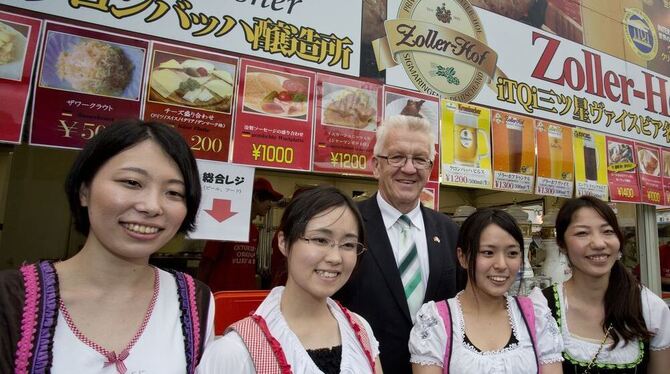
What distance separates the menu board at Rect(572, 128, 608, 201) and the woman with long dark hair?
1.46 m

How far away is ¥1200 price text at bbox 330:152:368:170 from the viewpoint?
2.24 meters

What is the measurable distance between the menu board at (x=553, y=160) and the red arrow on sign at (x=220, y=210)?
209 centimetres

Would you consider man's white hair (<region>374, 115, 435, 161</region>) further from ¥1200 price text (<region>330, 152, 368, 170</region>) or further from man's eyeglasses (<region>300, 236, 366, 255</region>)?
man's eyeglasses (<region>300, 236, 366, 255</region>)

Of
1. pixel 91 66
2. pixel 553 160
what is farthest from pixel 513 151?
pixel 91 66

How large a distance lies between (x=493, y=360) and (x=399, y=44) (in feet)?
6.14

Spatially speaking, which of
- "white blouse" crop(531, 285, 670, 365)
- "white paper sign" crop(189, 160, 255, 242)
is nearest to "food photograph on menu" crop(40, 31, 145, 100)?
"white paper sign" crop(189, 160, 255, 242)

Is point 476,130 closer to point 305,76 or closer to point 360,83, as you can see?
point 360,83

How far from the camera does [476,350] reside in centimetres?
138

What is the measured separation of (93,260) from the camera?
97 centimetres

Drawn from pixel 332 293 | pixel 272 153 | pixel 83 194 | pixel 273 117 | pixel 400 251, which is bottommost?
pixel 332 293

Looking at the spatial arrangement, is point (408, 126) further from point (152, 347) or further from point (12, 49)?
point (12, 49)

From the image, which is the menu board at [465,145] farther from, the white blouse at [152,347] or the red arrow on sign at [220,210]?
the white blouse at [152,347]

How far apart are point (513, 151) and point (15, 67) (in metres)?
2.73

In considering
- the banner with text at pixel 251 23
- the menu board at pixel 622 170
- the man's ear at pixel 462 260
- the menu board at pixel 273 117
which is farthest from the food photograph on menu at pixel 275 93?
the menu board at pixel 622 170
